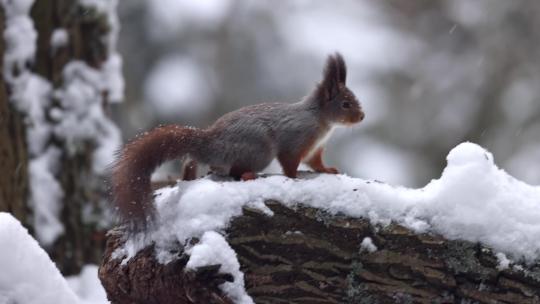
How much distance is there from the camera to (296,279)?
1.77m

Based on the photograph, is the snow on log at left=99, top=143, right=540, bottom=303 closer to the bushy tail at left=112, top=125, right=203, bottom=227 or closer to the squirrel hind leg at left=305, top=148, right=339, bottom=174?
the bushy tail at left=112, top=125, right=203, bottom=227

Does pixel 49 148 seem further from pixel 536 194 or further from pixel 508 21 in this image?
pixel 508 21

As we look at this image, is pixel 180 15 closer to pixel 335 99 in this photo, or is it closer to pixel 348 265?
pixel 335 99

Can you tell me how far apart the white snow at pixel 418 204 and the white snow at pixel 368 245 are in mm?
46

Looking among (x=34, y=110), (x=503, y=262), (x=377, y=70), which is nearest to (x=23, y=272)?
(x=503, y=262)

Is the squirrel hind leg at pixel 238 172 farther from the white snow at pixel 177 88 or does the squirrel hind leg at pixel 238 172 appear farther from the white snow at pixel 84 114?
the white snow at pixel 177 88

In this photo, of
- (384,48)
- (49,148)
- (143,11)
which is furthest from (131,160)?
(384,48)

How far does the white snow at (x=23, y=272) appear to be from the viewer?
65.6 inches

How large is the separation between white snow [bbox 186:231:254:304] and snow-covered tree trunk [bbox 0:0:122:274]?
4.93 feet

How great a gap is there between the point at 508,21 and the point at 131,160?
18.8ft

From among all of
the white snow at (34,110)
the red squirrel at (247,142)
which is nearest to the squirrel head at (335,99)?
the red squirrel at (247,142)

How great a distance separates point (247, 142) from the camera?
2090 mm

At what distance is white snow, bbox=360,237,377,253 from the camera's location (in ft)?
5.81

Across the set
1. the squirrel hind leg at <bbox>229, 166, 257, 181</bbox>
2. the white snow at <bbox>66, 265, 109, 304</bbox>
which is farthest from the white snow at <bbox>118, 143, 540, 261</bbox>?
the white snow at <bbox>66, 265, 109, 304</bbox>
